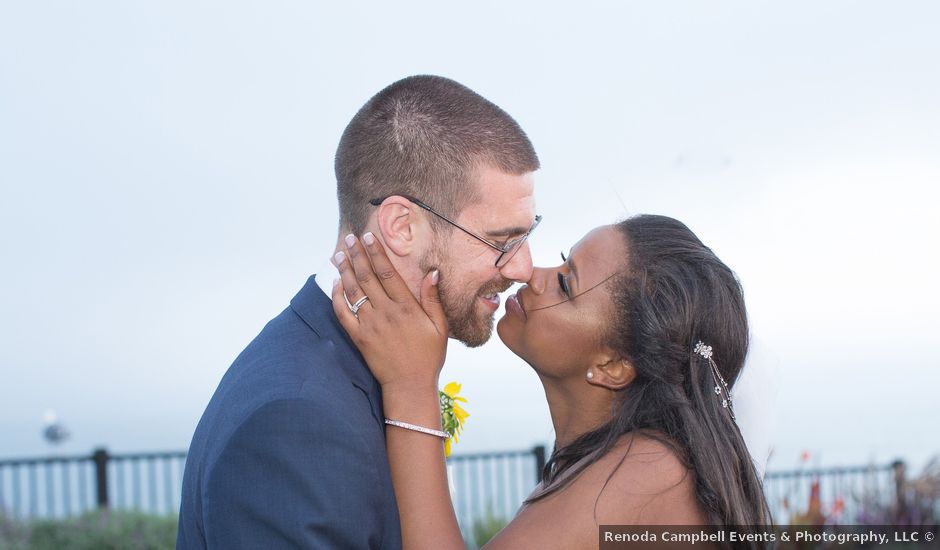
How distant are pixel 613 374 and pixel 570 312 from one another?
1.16 ft

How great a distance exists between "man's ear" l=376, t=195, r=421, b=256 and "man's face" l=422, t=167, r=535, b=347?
92mm

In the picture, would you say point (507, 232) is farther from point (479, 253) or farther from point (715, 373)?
point (715, 373)

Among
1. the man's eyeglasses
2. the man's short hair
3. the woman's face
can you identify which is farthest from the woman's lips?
the man's short hair

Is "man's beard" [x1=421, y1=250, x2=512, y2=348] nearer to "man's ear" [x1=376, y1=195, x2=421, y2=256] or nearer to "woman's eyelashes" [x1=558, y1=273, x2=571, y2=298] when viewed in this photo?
"man's ear" [x1=376, y1=195, x2=421, y2=256]

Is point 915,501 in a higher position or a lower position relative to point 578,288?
lower

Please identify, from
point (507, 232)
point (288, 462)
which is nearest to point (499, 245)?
point (507, 232)

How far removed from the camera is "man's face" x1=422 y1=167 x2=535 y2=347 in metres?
3.55

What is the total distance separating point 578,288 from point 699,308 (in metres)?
0.54

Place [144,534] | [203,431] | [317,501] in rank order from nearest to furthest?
[317,501]
[203,431]
[144,534]

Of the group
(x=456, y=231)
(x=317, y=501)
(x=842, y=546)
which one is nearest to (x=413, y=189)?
(x=456, y=231)

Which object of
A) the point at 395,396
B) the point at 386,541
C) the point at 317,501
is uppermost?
the point at 395,396

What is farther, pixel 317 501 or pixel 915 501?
pixel 915 501

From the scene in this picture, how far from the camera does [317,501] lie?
257cm

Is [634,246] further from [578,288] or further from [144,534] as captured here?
[144,534]
